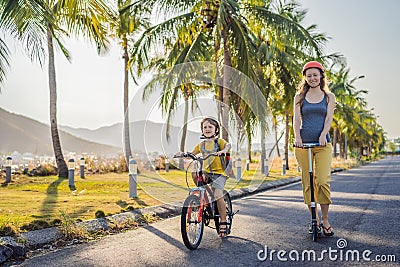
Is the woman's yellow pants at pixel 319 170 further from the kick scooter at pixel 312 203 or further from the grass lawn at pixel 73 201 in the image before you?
the grass lawn at pixel 73 201

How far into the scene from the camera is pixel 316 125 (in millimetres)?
6168

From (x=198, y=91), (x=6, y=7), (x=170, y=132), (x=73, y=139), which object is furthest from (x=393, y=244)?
(x=73, y=139)

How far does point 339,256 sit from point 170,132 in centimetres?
288

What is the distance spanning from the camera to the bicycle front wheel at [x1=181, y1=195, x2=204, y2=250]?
18.4 ft

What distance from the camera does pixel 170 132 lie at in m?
6.86

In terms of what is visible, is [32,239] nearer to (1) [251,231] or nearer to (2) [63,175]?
(1) [251,231]

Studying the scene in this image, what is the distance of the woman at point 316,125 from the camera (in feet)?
20.2

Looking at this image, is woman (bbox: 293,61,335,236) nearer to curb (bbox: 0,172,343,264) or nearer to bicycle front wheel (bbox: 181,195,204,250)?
bicycle front wheel (bbox: 181,195,204,250)

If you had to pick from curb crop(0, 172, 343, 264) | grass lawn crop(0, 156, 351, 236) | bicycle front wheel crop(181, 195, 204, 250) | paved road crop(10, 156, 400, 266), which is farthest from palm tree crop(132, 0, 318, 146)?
bicycle front wheel crop(181, 195, 204, 250)

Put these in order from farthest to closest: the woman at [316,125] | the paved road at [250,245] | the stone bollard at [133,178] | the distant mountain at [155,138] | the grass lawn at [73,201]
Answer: the stone bollard at [133,178] < the grass lawn at [73,201] < the distant mountain at [155,138] < the woman at [316,125] < the paved road at [250,245]

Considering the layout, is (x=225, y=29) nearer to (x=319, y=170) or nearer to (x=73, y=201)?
(x=73, y=201)

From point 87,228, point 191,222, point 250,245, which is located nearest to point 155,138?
point 191,222

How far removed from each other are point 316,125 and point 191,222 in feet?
6.68

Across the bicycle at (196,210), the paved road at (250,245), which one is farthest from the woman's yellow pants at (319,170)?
the bicycle at (196,210)
